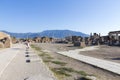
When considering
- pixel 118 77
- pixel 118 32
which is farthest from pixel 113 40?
pixel 118 77

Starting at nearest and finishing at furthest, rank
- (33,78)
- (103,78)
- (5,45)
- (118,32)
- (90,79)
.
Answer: (33,78)
(90,79)
(103,78)
(5,45)
(118,32)

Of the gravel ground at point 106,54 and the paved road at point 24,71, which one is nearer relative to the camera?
the paved road at point 24,71

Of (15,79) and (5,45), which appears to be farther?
(5,45)

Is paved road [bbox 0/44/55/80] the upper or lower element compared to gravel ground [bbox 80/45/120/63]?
upper

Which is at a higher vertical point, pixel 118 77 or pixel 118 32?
pixel 118 32

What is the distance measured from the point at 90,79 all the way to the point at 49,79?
2.16 m

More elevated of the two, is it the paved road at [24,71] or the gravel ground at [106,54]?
the paved road at [24,71]

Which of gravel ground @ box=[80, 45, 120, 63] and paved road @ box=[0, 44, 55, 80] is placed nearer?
paved road @ box=[0, 44, 55, 80]

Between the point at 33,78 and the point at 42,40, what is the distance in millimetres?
134585

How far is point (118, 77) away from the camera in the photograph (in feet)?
36.1

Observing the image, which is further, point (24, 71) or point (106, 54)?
point (106, 54)

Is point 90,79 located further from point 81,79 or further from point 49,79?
point 49,79

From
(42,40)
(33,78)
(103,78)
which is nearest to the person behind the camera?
(33,78)

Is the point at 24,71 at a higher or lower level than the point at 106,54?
higher
